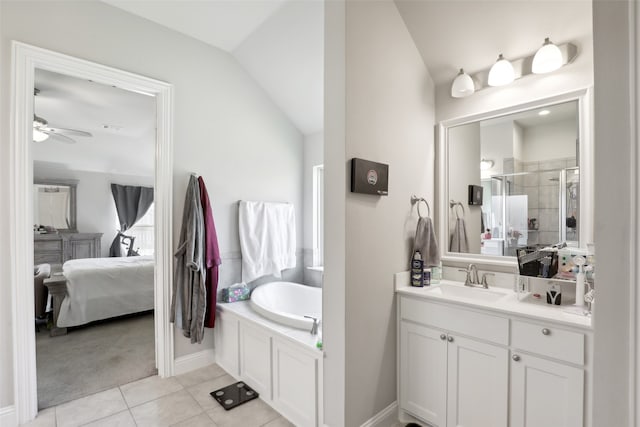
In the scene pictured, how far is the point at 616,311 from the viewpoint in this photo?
483 millimetres

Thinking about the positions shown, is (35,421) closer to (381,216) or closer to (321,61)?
(381,216)

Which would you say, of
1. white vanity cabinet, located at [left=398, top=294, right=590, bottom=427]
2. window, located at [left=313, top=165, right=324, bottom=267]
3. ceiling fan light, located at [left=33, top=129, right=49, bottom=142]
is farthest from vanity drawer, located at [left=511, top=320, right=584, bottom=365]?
ceiling fan light, located at [left=33, top=129, right=49, bottom=142]

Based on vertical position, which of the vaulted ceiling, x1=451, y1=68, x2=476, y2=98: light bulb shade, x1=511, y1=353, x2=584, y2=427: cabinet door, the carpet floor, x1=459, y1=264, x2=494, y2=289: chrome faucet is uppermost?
the vaulted ceiling

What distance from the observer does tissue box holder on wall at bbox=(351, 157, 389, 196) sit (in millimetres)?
1705

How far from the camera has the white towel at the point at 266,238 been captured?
3.07m

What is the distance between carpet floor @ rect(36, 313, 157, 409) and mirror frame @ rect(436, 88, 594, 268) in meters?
2.69

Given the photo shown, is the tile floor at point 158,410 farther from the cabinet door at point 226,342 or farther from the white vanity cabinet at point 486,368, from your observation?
the white vanity cabinet at point 486,368

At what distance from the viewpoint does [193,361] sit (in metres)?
2.69

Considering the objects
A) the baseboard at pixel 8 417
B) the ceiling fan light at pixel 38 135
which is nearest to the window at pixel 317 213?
the baseboard at pixel 8 417

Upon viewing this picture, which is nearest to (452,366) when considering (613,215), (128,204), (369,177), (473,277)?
(473,277)

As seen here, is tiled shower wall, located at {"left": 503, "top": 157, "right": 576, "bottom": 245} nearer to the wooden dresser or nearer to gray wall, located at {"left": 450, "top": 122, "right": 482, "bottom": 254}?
gray wall, located at {"left": 450, "top": 122, "right": 482, "bottom": 254}

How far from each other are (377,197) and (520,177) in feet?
3.27

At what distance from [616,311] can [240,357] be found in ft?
8.19

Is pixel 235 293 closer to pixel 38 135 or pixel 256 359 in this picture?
pixel 256 359
